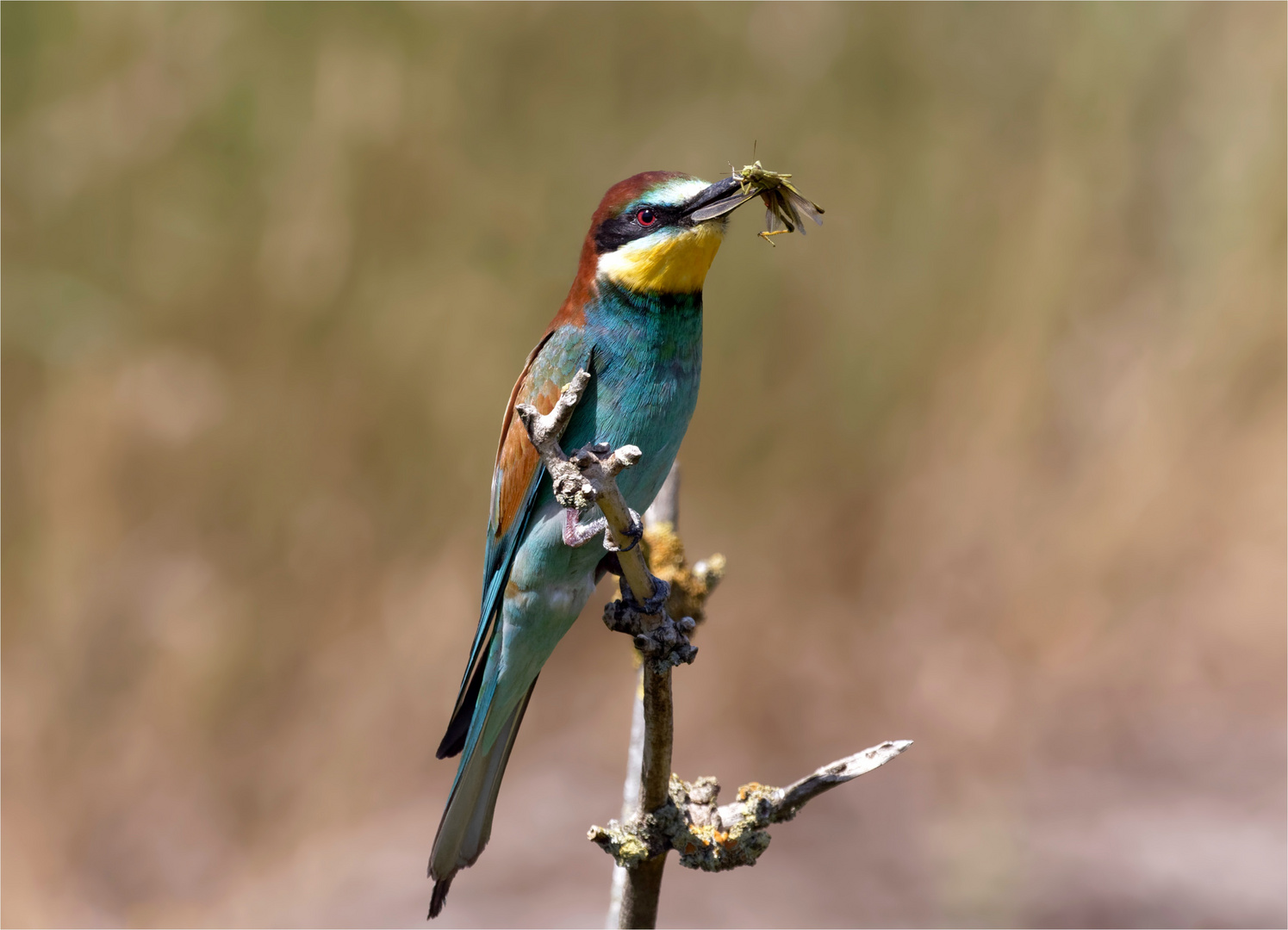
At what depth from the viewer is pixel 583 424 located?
1327 millimetres

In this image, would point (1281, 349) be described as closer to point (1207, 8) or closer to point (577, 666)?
point (1207, 8)

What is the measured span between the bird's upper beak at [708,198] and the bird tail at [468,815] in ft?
2.65

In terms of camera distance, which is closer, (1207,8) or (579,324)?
(579,324)

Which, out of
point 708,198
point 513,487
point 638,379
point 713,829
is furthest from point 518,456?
point 713,829

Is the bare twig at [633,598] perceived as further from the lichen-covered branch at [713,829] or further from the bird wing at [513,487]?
the bird wing at [513,487]

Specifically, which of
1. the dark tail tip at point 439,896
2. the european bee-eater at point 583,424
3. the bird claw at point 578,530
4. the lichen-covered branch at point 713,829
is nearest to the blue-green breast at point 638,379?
the european bee-eater at point 583,424

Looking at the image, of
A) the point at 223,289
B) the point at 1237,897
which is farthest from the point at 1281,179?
the point at 223,289

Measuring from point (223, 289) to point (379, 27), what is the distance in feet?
2.70

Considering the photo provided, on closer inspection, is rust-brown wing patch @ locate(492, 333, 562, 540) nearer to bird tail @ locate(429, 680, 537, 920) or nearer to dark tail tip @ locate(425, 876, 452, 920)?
bird tail @ locate(429, 680, 537, 920)

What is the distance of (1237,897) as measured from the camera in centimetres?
228

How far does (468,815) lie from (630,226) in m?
0.92

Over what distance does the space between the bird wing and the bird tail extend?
0.05 meters

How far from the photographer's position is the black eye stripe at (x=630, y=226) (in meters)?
1.35

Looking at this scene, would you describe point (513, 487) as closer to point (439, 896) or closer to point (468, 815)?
point (468, 815)
